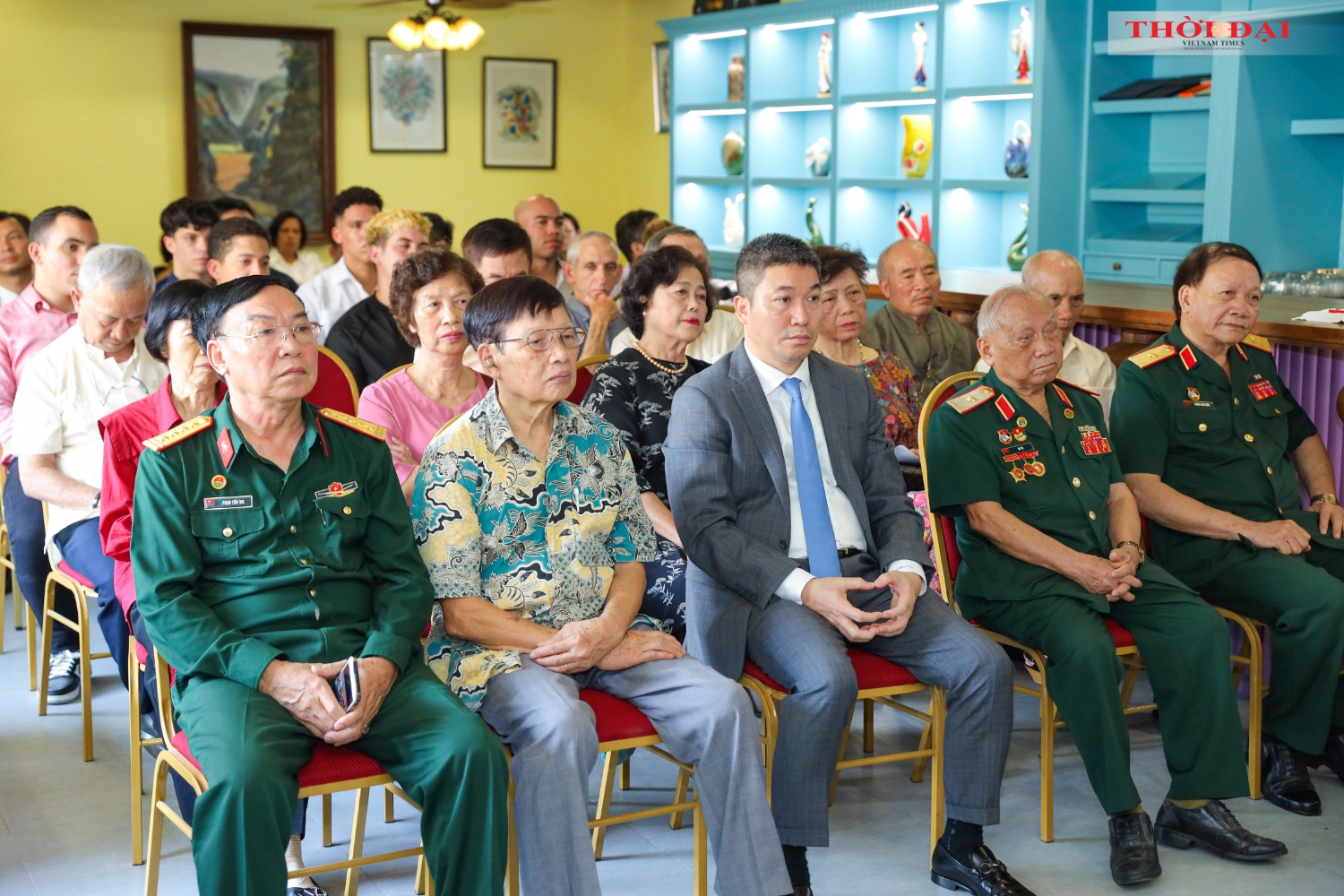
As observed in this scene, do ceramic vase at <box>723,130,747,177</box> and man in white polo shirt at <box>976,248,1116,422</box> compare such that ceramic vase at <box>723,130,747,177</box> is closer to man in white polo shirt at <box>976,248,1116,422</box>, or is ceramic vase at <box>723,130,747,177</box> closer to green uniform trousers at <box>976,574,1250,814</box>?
man in white polo shirt at <box>976,248,1116,422</box>

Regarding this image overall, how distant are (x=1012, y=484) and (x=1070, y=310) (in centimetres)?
118

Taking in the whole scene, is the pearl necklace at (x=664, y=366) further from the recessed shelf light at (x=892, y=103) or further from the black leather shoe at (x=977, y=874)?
the recessed shelf light at (x=892, y=103)

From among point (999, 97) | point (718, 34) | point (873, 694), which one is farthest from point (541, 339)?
point (718, 34)

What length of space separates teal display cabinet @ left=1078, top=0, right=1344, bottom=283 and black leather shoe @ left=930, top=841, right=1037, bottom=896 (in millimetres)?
3586

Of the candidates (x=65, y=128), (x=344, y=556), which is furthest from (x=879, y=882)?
(x=65, y=128)

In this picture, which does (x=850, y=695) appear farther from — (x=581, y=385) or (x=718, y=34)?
(x=718, y=34)

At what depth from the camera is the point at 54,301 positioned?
14.0 feet

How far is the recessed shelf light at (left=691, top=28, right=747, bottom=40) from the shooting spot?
7914 millimetres

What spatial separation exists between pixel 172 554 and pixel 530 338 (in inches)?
29.2

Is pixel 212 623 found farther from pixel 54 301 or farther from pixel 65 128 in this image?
pixel 65 128

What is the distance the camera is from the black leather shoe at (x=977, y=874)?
2.62 m

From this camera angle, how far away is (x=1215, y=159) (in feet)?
17.7

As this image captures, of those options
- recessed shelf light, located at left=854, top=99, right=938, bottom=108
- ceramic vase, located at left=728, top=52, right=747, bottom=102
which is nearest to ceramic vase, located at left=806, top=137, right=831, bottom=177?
recessed shelf light, located at left=854, top=99, right=938, bottom=108

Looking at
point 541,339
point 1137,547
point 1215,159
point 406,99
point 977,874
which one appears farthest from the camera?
point 406,99
